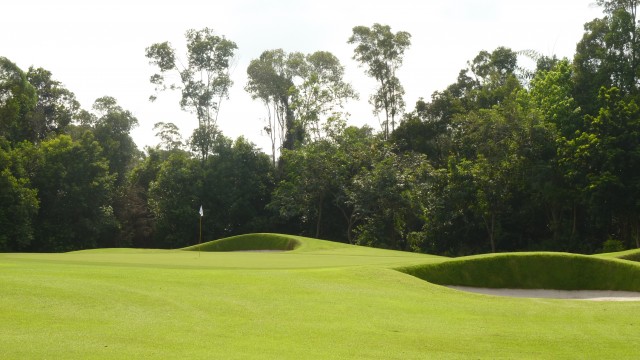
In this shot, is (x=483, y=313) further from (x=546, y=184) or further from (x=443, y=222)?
(x=443, y=222)

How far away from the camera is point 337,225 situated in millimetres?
59562

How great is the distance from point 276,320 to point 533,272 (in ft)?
43.5

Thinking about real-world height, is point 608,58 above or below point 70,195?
above

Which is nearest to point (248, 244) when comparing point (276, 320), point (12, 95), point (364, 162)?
point (364, 162)

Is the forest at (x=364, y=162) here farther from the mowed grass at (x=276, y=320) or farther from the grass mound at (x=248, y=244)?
the mowed grass at (x=276, y=320)

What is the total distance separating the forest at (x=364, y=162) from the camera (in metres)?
44.1

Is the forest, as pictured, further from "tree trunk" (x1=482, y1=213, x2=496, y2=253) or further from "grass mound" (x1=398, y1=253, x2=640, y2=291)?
"grass mound" (x1=398, y1=253, x2=640, y2=291)

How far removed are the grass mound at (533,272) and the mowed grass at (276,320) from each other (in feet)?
15.6

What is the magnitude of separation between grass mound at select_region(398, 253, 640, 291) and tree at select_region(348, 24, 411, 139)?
43.5 meters

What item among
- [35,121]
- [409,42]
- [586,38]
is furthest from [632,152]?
[35,121]

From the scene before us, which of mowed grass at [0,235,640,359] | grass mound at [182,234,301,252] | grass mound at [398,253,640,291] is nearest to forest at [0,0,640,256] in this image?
grass mound at [182,234,301,252]

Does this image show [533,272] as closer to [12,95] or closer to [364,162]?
[364,162]

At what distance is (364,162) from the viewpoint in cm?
5638

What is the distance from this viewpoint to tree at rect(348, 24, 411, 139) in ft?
218
